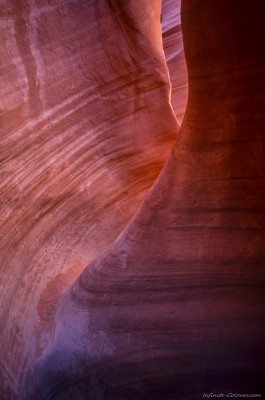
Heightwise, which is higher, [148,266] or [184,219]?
[184,219]

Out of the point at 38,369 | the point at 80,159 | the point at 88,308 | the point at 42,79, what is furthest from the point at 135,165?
the point at 38,369

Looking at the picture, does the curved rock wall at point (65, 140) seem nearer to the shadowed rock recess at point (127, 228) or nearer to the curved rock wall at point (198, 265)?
the shadowed rock recess at point (127, 228)

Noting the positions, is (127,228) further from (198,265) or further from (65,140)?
(65,140)

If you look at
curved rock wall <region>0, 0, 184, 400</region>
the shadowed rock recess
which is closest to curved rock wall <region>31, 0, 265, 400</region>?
the shadowed rock recess

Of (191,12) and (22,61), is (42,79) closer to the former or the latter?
(22,61)

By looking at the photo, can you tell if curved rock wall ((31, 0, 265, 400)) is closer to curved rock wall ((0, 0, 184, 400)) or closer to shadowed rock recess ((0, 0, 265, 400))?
shadowed rock recess ((0, 0, 265, 400))

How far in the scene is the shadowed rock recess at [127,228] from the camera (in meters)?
0.99

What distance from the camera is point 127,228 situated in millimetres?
1274

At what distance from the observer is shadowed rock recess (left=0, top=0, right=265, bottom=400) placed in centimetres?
99

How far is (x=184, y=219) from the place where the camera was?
3.58 feet

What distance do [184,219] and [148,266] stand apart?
0.23 meters

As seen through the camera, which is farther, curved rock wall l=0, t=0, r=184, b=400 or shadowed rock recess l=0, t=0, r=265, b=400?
curved rock wall l=0, t=0, r=184, b=400

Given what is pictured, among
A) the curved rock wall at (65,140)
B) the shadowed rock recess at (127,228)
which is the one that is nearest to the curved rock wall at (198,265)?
the shadowed rock recess at (127,228)

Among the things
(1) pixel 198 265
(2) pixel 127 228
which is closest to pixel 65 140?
(2) pixel 127 228
